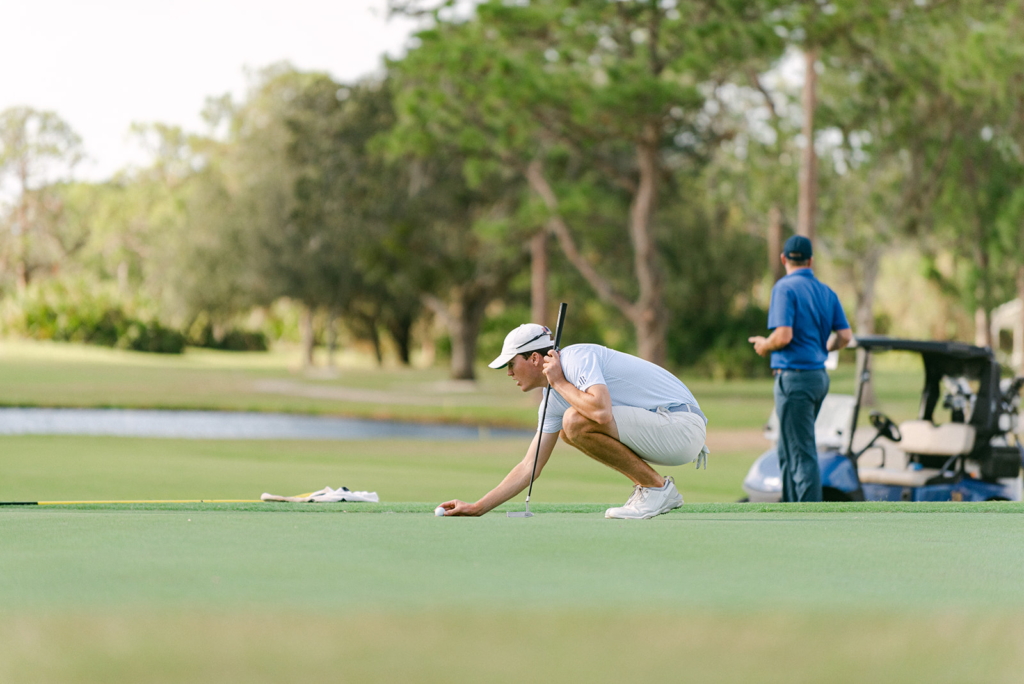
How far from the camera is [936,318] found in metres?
59.2

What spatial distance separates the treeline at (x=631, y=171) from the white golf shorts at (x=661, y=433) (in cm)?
2024

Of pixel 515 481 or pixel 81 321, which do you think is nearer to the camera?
pixel 515 481

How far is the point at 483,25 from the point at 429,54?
148 cm

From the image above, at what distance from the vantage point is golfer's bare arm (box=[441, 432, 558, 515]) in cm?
615

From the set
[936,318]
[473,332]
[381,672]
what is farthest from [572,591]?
[936,318]

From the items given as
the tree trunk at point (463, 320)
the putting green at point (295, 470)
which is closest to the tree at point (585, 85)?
the tree trunk at point (463, 320)

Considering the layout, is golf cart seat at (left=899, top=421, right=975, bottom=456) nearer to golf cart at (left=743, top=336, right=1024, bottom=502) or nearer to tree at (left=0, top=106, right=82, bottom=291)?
golf cart at (left=743, top=336, right=1024, bottom=502)

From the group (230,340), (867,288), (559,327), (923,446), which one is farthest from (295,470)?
(230,340)

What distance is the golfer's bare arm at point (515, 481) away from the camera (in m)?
6.15

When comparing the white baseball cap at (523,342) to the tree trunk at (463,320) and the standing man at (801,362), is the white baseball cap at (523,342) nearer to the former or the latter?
the standing man at (801,362)

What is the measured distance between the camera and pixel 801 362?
8.08 meters

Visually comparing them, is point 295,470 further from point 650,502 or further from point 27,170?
point 27,170

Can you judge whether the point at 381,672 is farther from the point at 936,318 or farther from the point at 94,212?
the point at 94,212

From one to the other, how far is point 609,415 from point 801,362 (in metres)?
2.65
